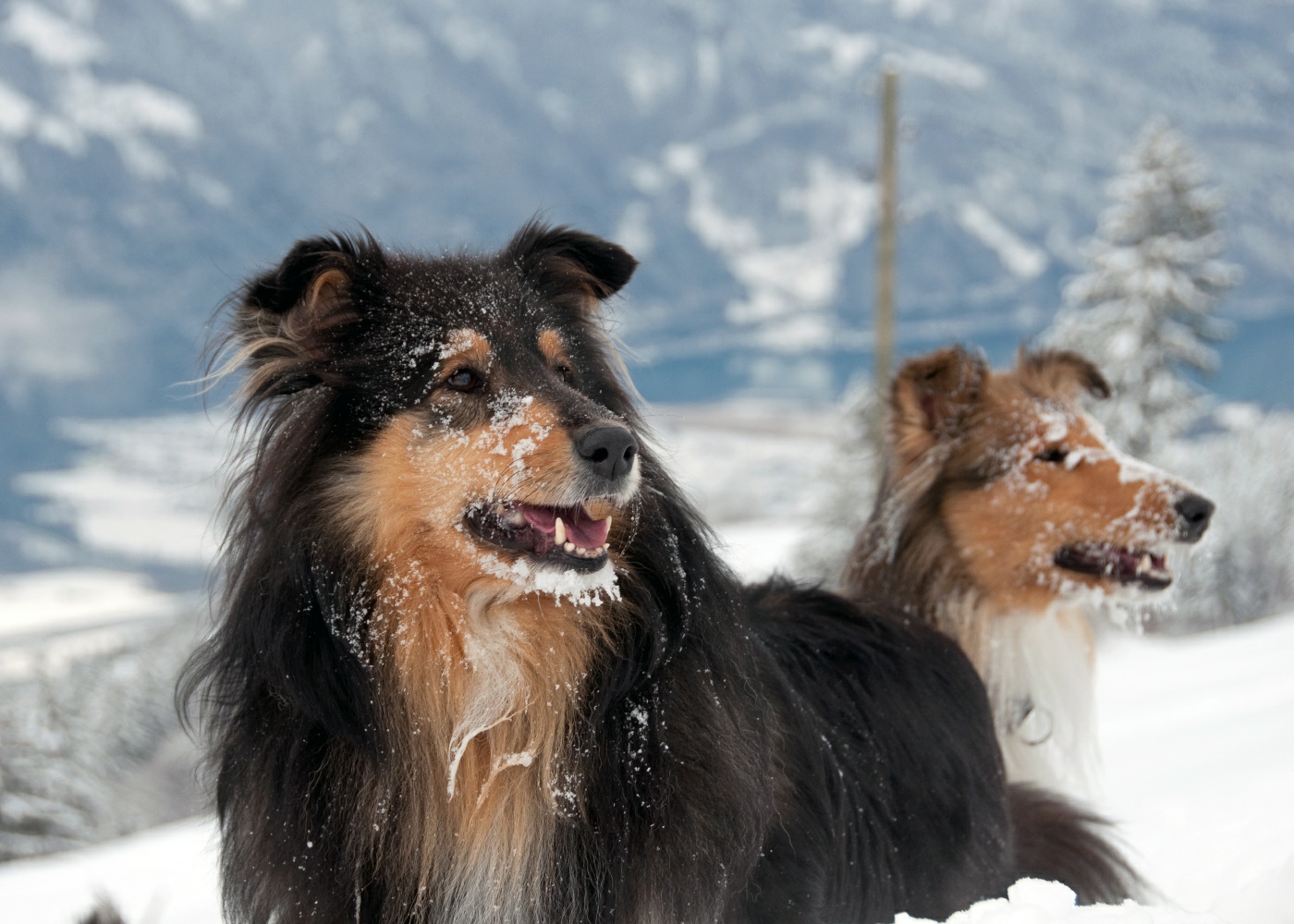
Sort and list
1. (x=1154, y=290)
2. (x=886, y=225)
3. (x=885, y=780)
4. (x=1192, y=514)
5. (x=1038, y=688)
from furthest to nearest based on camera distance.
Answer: (x=1154, y=290) < (x=886, y=225) < (x=1038, y=688) < (x=1192, y=514) < (x=885, y=780)

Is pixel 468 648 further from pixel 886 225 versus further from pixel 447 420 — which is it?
pixel 886 225

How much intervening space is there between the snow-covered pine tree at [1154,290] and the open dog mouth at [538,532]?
17.1 m

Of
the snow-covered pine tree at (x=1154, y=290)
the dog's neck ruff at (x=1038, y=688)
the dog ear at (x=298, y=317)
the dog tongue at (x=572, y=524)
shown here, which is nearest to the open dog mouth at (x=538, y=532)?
the dog tongue at (x=572, y=524)

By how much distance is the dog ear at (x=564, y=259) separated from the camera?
3.06 m

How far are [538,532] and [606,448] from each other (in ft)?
0.91

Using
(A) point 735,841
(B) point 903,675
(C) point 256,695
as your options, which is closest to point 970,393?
(B) point 903,675

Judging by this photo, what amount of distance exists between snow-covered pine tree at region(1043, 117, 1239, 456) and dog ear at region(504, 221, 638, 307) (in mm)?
16416

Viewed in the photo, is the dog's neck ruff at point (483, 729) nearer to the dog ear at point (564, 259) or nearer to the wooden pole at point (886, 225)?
the dog ear at point (564, 259)

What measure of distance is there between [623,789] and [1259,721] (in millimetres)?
5835

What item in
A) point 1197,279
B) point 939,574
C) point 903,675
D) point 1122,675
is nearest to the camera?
point 903,675

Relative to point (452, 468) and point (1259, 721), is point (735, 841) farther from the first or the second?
point (1259, 721)

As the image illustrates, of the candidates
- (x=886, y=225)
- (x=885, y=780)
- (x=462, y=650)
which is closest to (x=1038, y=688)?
(x=885, y=780)

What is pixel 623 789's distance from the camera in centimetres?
253

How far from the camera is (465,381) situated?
2.64 m
